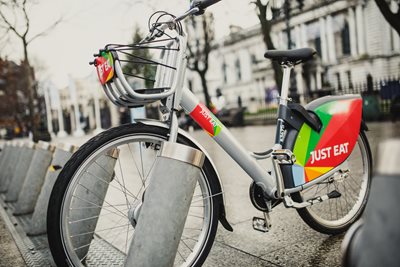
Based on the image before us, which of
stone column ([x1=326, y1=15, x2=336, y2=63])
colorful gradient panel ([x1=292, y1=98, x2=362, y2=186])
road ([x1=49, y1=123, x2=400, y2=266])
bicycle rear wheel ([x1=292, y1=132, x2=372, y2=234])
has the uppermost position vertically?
stone column ([x1=326, y1=15, x2=336, y2=63])

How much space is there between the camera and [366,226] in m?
0.97

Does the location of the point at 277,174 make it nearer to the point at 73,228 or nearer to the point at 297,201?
the point at 297,201

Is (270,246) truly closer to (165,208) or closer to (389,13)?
(165,208)

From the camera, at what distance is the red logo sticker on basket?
1942 millimetres

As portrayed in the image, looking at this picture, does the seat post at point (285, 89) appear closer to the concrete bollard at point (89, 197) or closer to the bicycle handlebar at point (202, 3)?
the bicycle handlebar at point (202, 3)

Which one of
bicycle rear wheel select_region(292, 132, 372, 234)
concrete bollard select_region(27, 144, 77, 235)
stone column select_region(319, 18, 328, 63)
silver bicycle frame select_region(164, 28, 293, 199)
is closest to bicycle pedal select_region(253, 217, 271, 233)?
silver bicycle frame select_region(164, 28, 293, 199)

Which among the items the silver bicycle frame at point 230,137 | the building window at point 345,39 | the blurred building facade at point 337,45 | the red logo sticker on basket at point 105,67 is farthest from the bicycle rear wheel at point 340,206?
the building window at point 345,39

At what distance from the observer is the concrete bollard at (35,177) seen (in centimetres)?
459

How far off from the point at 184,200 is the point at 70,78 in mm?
35398

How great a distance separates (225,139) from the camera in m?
2.50

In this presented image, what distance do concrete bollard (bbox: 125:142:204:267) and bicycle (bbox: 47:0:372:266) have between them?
0.32 meters

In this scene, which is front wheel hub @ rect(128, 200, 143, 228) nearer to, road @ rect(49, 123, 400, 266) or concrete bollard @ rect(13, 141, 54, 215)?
road @ rect(49, 123, 400, 266)

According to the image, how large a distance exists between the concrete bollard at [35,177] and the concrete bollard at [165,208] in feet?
10.2

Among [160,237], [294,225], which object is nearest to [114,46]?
[160,237]
